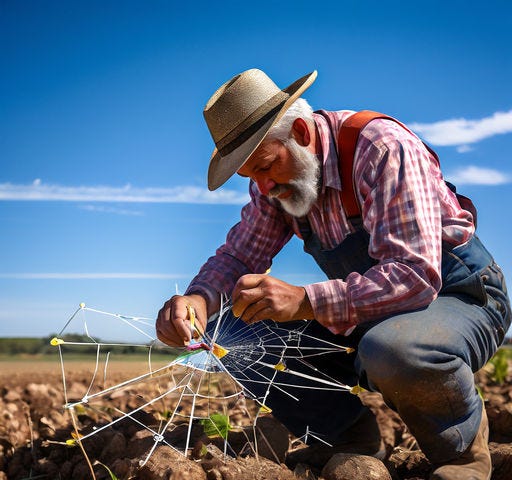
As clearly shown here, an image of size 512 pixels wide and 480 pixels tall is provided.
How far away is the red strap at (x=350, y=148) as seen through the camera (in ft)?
9.35

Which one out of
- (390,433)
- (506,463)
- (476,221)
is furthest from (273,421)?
(476,221)

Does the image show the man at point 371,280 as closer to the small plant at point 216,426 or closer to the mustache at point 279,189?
the mustache at point 279,189

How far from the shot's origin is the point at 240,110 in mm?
2992

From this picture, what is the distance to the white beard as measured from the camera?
291 cm

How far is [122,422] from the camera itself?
3.51 meters

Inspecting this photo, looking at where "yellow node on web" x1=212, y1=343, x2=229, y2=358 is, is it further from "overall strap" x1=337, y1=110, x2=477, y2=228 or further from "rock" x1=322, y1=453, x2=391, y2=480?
"overall strap" x1=337, y1=110, x2=477, y2=228

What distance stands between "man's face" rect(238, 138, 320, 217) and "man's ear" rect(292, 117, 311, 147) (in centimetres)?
2

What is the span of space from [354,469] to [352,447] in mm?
733

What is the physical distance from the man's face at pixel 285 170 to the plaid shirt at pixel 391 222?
60 mm

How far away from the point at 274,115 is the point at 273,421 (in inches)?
54.1

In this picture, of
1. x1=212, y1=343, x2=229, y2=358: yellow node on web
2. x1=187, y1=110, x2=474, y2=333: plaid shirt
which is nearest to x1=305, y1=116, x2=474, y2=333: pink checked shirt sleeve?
x1=187, y1=110, x2=474, y2=333: plaid shirt

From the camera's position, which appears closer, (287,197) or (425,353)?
(425,353)

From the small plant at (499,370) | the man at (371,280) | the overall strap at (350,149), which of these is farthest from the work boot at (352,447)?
the small plant at (499,370)

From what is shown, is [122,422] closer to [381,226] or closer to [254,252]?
[254,252]
